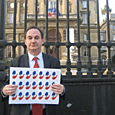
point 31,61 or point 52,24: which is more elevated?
point 52,24

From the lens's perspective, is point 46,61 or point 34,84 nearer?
point 34,84

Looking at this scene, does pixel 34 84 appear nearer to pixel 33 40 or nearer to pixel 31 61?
pixel 31 61

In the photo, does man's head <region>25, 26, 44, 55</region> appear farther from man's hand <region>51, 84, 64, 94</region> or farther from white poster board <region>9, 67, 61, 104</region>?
man's hand <region>51, 84, 64, 94</region>

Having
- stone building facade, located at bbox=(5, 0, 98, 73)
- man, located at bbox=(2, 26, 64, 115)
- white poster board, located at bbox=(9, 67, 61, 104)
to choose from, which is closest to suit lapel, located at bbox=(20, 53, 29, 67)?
man, located at bbox=(2, 26, 64, 115)

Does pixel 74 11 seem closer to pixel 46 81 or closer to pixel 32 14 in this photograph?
pixel 32 14

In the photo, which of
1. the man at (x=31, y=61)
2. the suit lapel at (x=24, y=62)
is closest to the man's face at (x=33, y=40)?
the man at (x=31, y=61)

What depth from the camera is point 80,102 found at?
224cm

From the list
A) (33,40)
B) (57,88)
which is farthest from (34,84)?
(33,40)

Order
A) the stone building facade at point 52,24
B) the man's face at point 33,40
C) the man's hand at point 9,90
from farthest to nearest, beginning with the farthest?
the stone building facade at point 52,24 → the man's face at point 33,40 → the man's hand at point 9,90

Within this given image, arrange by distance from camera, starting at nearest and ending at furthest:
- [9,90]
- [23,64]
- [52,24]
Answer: [9,90] → [23,64] → [52,24]

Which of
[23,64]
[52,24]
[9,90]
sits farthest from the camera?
[52,24]

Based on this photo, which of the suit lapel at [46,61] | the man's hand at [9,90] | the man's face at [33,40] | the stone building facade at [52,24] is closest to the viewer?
the man's hand at [9,90]

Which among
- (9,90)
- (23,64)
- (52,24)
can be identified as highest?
(52,24)

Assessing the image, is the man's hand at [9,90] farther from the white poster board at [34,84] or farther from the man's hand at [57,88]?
the man's hand at [57,88]
